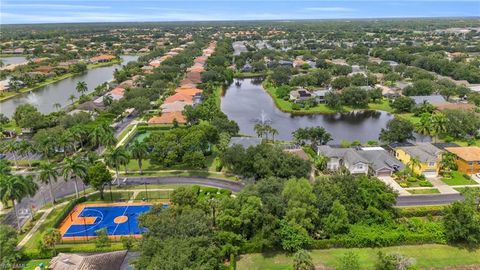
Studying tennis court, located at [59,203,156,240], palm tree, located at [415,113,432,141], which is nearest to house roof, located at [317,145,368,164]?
palm tree, located at [415,113,432,141]

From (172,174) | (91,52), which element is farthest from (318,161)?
(91,52)

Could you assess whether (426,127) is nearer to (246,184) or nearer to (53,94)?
(246,184)

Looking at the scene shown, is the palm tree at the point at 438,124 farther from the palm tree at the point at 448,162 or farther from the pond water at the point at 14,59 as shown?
the pond water at the point at 14,59

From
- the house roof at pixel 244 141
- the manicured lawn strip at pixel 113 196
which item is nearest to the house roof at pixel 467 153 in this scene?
the house roof at pixel 244 141

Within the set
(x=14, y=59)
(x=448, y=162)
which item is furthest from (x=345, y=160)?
(x=14, y=59)

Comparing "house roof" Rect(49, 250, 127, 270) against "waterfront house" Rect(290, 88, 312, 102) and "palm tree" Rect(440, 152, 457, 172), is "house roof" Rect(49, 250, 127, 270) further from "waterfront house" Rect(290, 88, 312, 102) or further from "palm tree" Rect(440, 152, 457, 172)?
"waterfront house" Rect(290, 88, 312, 102)

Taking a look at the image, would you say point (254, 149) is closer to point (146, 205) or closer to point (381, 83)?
point (146, 205)

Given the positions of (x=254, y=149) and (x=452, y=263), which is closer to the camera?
(x=452, y=263)
